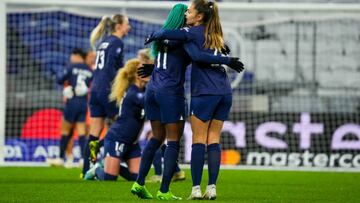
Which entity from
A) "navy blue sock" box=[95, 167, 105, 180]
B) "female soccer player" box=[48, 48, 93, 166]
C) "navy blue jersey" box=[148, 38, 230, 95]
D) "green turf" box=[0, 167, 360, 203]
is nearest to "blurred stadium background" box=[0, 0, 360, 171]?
"female soccer player" box=[48, 48, 93, 166]

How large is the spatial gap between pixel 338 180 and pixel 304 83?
19.0 ft

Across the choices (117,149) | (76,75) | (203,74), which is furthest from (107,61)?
(203,74)

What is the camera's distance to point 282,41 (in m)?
19.4

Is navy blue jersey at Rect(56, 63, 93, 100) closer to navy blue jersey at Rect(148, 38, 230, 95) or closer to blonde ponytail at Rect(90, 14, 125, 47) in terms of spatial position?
blonde ponytail at Rect(90, 14, 125, 47)

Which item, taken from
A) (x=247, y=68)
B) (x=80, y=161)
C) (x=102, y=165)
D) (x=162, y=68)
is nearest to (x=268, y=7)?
(x=247, y=68)

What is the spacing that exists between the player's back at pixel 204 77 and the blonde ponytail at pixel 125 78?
2.78m

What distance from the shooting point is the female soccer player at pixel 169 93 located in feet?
29.6

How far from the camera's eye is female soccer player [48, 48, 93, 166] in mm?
16469

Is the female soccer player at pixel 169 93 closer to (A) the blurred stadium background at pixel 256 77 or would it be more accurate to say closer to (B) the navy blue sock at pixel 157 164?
(B) the navy blue sock at pixel 157 164

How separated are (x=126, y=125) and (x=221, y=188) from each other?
157 centimetres

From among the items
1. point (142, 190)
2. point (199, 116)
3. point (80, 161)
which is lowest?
point (80, 161)

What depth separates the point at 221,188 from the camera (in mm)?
11336

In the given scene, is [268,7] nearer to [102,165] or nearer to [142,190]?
[102,165]

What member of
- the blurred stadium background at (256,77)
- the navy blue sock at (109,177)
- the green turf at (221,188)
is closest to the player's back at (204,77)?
the green turf at (221,188)
